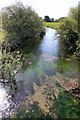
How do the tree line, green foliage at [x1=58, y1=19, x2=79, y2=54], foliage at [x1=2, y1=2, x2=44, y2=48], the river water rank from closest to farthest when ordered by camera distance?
the river water
green foliage at [x1=58, y1=19, x2=79, y2=54]
the tree line
foliage at [x1=2, y1=2, x2=44, y2=48]

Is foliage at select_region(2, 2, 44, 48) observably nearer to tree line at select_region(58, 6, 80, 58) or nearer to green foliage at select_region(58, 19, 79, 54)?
green foliage at select_region(58, 19, 79, 54)

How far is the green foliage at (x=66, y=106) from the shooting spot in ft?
15.5

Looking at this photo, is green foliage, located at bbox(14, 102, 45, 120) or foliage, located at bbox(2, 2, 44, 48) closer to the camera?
green foliage, located at bbox(14, 102, 45, 120)

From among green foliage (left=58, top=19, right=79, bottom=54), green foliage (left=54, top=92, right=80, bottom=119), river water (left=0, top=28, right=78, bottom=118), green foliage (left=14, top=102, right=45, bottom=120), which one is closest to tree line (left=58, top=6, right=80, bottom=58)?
green foliage (left=58, top=19, right=79, bottom=54)

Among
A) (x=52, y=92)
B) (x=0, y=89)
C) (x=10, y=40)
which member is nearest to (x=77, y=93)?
(x=52, y=92)

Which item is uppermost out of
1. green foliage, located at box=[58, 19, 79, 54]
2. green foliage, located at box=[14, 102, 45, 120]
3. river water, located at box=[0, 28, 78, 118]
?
green foliage, located at box=[58, 19, 79, 54]

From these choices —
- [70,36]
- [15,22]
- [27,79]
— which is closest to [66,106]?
[27,79]

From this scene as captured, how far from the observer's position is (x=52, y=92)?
19.8 feet

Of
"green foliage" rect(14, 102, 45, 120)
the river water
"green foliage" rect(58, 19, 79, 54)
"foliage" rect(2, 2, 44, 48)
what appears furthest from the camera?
"foliage" rect(2, 2, 44, 48)

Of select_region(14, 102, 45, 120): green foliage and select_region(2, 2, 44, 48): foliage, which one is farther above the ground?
select_region(2, 2, 44, 48): foliage

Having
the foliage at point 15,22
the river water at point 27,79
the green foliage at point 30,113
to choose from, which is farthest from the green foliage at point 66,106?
the foliage at point 15,22

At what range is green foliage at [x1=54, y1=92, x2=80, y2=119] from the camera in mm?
4725

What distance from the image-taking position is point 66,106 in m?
5.11

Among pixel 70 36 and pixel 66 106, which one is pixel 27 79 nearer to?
pixel 66 106
